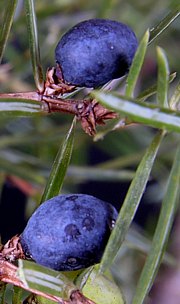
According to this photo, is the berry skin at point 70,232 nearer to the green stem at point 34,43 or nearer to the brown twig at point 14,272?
the brown twig at point 14,272

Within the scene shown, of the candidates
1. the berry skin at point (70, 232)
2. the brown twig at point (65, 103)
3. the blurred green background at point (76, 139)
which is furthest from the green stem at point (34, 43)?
the blurred green background at point (76, 139)

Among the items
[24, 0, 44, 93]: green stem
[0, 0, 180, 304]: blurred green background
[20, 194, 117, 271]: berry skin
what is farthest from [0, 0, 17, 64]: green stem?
[0, 0, 180, 304]: blurred green background

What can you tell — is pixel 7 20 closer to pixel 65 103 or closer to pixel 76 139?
pixel 65 103

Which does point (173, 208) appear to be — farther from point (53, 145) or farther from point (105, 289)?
point (53, 145)

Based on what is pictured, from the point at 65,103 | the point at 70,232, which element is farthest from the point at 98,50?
the point at 70,232

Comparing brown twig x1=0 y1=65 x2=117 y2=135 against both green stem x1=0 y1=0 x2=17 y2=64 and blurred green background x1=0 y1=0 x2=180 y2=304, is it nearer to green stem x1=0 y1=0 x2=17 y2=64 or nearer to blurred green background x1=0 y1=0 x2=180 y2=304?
green stem x1=0 y1=0 x2=17 y2=64

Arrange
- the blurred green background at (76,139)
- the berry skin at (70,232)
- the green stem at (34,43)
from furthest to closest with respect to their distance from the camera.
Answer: the blurred green background at (76,139)
the green stem at (34,43)
the berry skin at (70,232)
